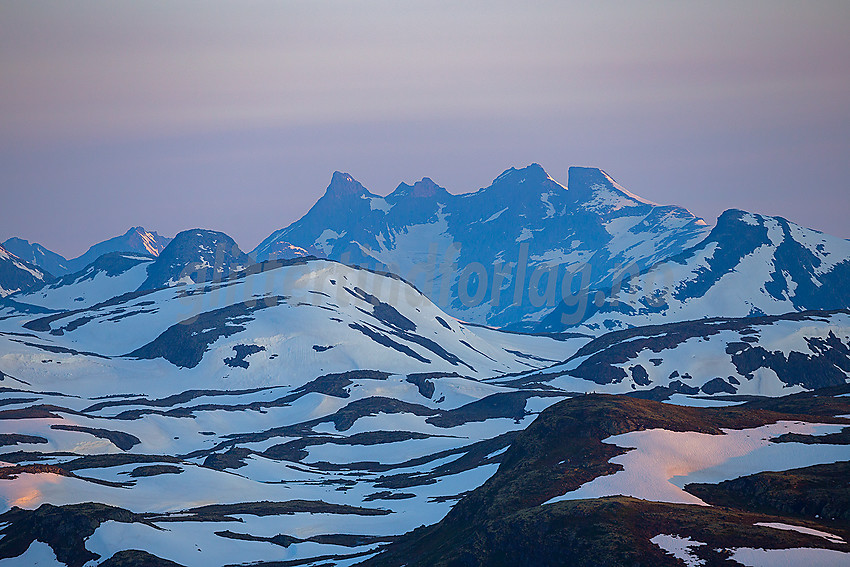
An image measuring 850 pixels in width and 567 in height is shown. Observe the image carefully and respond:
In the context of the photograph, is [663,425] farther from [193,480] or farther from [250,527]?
[193,480]

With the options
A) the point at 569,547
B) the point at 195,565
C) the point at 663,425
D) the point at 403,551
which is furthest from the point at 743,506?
the point at 195,565

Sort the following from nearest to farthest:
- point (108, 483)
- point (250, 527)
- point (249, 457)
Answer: point (250, 527) → point (108, 483) → point (249, 457)

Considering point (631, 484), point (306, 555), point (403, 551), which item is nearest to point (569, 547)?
point (631, 484)

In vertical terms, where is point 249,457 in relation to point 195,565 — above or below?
above

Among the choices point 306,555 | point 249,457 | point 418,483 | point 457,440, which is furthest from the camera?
point 457,440

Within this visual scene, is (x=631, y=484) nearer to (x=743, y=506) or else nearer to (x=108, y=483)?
(x=743, y=506)

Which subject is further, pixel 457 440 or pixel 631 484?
pixel 457 440
